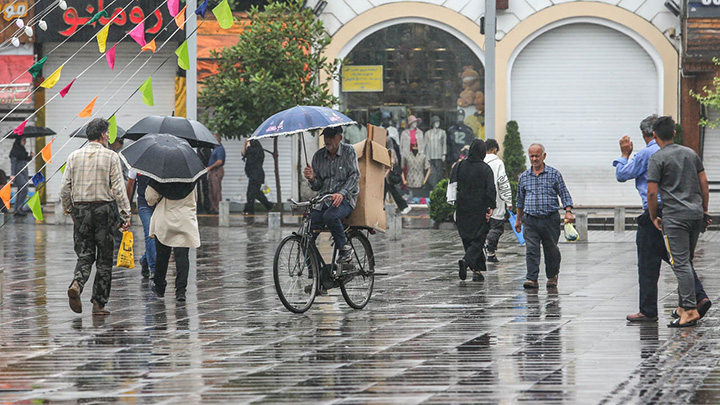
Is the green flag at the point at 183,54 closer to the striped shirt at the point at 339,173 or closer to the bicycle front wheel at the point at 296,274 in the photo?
the striped shirt at the point at 339,173

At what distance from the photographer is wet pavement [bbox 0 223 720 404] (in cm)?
667

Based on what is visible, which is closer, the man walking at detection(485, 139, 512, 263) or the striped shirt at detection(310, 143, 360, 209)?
the striped shirt at detection(310, 143, 360, 209)

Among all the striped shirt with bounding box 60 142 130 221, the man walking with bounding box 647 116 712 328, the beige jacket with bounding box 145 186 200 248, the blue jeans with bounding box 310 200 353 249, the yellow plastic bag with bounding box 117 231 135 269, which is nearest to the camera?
the man walking with bounding box 647 116 712 328

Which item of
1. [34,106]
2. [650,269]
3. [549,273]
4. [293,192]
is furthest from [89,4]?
[650,269]

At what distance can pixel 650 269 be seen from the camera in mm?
9602

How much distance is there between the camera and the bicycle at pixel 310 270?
9891 millimetres

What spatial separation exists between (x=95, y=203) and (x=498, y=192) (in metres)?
6.43

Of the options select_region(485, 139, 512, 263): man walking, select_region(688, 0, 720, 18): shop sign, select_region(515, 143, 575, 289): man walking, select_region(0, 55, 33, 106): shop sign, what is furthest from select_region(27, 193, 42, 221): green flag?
select_region(688, 0, 720, 18): shop sign

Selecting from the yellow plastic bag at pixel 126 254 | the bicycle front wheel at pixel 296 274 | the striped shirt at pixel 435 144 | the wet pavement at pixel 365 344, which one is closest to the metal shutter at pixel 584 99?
the striped shirt at pixel 435 144

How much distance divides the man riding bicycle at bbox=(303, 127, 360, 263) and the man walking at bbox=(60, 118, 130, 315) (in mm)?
1713

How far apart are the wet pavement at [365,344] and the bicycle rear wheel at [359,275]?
0.14m

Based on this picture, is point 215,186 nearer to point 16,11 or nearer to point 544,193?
point 16,11

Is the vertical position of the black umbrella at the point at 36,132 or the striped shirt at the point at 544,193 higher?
the black umbrella at the point at 36,132

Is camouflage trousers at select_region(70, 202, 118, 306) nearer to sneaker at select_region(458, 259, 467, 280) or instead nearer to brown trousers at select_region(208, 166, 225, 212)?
sneaker at select_region(458, 259, 467, 280)
